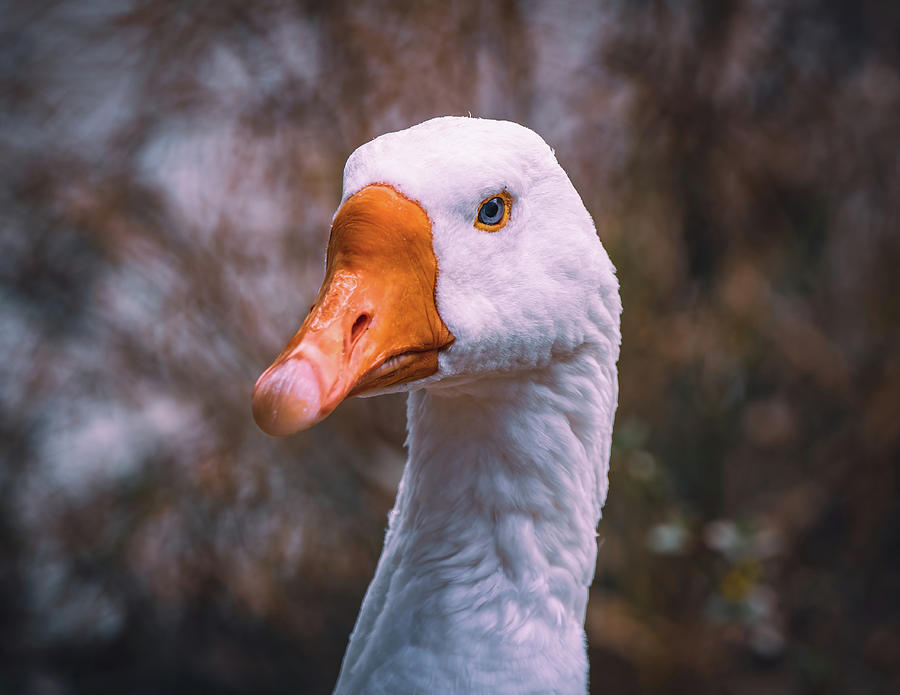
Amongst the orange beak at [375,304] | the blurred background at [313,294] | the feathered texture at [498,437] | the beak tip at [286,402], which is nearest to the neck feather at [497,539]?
the feathered texture at [498,437]

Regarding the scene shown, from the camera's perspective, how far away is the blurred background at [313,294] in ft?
10.6

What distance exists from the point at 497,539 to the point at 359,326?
495 mm

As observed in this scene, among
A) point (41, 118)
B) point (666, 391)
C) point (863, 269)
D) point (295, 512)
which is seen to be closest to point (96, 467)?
point (295, 512)

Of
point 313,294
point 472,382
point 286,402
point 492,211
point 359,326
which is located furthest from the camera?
point 313,294

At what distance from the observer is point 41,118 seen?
3.26 metres

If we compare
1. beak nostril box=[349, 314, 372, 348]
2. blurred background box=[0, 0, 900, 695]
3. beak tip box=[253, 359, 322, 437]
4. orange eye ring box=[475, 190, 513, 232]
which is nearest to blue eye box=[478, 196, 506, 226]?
orange eye ring box=[475, 190, 513, 232]

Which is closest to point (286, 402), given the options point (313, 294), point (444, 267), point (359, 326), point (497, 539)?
point (359, 326)

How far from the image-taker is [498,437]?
4.50ft

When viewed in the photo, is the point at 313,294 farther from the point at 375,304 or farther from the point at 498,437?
the point at 375,304

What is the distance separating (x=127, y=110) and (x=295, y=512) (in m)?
1.68

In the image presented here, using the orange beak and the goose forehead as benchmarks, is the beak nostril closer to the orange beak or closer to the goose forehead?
the orange beak

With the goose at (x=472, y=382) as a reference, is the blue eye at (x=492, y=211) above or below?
above

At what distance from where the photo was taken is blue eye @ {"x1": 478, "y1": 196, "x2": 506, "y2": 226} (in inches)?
47.3

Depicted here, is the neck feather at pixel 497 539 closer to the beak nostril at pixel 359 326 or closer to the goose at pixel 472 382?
the goose at pixel 472 382
